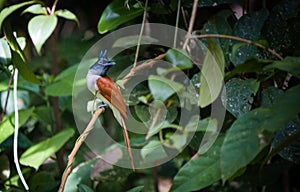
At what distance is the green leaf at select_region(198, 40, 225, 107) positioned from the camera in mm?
603

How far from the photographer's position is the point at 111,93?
69 centimetres

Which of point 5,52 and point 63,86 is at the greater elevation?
point 5,52

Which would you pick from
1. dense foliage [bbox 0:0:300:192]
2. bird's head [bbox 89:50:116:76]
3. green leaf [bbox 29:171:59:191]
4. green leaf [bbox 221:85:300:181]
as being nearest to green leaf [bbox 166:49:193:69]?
dense foliage [bbox 0:0:300:192]

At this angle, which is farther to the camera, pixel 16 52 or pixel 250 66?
pixel 16 52

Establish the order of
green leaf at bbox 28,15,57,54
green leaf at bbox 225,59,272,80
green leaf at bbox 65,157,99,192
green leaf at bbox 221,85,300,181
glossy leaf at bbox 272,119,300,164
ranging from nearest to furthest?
1. green leaf at bbox 221,85,300,181
2. green leaf at bbox 225,59,272,80
3. glossy leaf at bbox 272,119,300,164
4. green leaf at bbox 28,15,57,54
5. green leaf at bbox 65,157,99,192

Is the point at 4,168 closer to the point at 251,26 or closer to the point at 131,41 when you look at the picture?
the point at 131,41

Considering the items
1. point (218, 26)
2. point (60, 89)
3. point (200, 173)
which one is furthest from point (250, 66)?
point (60, 89)

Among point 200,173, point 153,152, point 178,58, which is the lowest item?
point 153,152

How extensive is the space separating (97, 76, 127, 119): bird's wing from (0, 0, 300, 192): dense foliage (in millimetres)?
20

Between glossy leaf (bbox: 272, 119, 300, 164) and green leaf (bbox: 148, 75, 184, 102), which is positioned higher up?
green leaf (bbox: 148, 75, 184, 102)

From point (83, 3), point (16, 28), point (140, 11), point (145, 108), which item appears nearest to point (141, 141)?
point (145, 108)

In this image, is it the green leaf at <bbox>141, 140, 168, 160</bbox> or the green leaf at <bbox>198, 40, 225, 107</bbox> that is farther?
the green leaf at <bbox>141, 140, 168, 160</bbox>

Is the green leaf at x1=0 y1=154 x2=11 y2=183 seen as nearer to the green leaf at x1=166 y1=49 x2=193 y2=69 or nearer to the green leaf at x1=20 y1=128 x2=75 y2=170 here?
the green leaf at x1=20 y1=128 x2=75 y2=170

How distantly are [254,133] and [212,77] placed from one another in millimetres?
151
